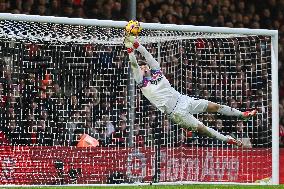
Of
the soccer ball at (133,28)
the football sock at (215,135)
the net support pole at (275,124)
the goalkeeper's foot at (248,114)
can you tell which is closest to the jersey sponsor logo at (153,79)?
the soccer ball at (133,28)

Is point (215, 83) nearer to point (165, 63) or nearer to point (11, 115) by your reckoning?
point (165, 63)

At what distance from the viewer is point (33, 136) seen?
49.1 ft

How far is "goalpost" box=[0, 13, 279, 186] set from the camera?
1473 centimetres

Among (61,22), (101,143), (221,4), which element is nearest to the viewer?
(61,22)

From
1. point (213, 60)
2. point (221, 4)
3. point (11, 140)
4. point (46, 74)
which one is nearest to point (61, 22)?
point (46, 74)

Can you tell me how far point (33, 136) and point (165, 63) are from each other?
105 inches

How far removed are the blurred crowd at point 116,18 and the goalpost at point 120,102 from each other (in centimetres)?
2

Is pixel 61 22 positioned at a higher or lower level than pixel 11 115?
higher

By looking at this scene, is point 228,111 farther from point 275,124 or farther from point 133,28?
point 133,28

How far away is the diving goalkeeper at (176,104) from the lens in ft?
48.6

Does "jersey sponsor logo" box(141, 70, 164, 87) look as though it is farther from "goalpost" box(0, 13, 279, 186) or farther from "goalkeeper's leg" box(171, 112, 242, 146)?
"goalpost" box(0, 13, 279, 186)

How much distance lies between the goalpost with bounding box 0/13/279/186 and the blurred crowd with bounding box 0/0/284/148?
2 cm

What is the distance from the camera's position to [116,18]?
18984 millimetres

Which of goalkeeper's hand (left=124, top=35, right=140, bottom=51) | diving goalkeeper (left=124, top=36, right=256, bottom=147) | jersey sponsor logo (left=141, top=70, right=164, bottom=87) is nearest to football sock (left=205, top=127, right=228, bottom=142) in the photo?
diving goalkeeper (left=124, top=36, right=256, bottom=147)
